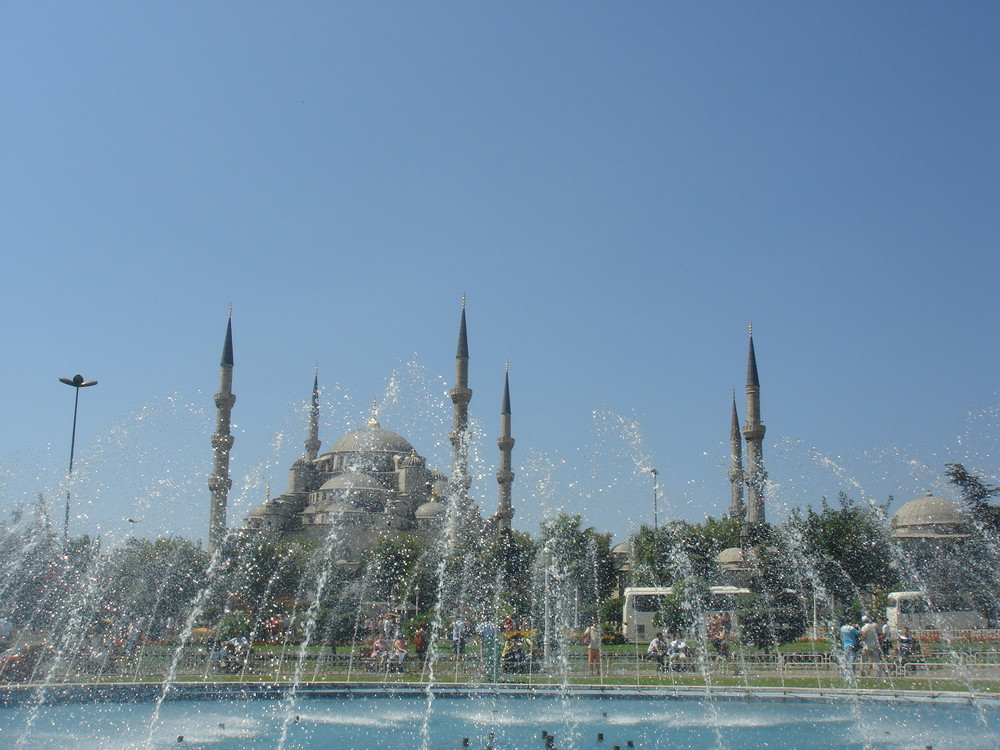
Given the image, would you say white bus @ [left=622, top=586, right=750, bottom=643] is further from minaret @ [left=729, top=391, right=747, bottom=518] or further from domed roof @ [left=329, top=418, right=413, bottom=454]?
domed roof @ [left=329, top=418, right=413, bottom=454]

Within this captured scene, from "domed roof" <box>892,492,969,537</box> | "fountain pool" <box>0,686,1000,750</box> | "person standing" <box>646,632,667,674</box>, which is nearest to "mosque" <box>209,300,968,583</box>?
"domed roof" <box>892,492,969,537</box>

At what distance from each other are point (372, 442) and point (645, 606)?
2843cm

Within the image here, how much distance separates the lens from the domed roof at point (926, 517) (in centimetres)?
3375

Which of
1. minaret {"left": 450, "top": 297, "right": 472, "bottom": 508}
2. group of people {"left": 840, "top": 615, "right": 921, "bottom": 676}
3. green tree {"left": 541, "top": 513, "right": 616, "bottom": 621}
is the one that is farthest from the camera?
minaret {"left": 450, "top": 297, "right": 472, "bottom": 508}

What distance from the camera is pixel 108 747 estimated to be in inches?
335

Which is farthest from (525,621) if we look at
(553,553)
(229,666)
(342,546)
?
(342,546)

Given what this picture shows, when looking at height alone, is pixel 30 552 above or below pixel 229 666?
above

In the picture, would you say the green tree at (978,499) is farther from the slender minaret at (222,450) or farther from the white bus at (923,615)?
the slender minaret at (222,450)

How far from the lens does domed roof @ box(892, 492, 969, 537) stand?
33750 millimetres

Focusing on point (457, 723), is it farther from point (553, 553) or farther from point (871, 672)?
point (553, 553)

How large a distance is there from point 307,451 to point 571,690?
42145 millimetres

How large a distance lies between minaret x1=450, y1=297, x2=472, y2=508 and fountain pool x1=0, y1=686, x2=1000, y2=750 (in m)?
24.3

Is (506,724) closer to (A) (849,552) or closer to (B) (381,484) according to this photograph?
(A) (849,552)

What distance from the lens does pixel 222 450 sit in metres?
37.2
